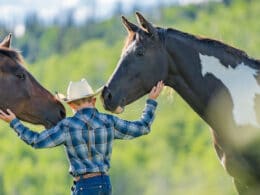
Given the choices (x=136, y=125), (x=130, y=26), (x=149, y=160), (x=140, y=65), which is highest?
(x=130, y=26)

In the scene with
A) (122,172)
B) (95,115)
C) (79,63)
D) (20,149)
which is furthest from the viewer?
(79,63)

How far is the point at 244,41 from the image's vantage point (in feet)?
311

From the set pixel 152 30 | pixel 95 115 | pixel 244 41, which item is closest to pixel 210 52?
pixel 152 30

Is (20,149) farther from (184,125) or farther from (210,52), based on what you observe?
(210,52)

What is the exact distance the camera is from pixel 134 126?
10102 millimetres

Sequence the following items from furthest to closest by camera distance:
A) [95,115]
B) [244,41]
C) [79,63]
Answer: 1. [79,63]
2. [244,41]
3. [95,115]

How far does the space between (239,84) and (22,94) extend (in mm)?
2289

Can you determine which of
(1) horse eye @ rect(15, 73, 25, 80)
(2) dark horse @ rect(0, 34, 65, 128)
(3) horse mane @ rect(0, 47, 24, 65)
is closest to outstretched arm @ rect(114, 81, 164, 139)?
(2) dark horse @ rect(0, 34, 65, 128)

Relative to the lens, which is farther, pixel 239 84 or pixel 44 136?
pixel 239 84

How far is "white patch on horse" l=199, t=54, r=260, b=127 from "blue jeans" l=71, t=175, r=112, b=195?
5.88 feet

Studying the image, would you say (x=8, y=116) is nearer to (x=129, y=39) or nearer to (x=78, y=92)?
(x=78, y=92)

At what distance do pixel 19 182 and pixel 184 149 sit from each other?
44.6 feet

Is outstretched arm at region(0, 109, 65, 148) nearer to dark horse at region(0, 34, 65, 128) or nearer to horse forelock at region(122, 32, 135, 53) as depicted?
dark horse at region(0, 34, 65, 128)

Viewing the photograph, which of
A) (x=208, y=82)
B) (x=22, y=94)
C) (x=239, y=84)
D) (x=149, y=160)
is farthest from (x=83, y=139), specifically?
(x=149, y=160)
